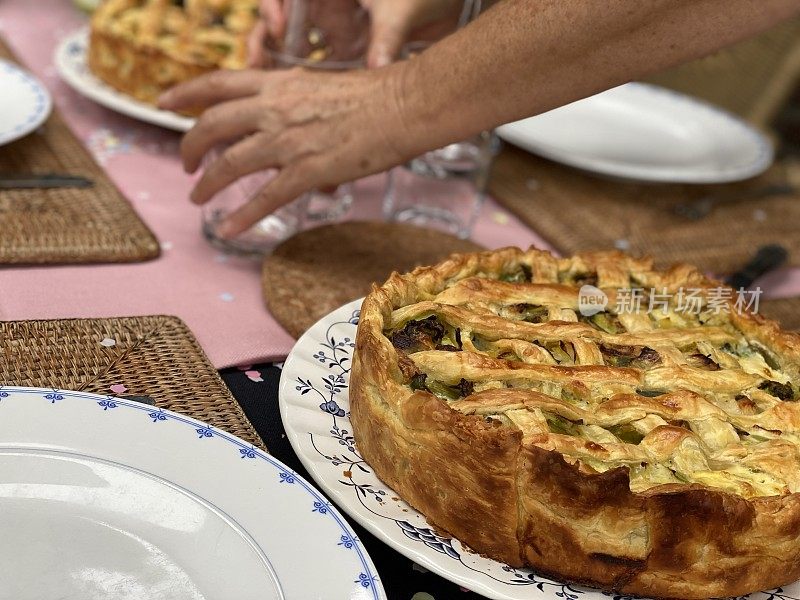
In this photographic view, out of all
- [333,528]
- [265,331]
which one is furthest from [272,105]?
[333,528]

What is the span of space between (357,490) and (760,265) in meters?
1.16

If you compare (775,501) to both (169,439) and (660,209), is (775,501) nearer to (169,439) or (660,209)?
(169,439)

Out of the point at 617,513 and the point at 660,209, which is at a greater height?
the point at 617,513

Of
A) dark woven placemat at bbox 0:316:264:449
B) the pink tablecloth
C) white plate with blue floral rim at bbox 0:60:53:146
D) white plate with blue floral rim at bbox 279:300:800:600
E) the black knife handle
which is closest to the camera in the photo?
white plate with blue floral rim at bbox 279:300:800:600

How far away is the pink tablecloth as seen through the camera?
1.42m

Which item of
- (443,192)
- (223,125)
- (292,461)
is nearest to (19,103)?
(223,125)

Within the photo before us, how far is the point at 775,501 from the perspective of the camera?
99 centimetres

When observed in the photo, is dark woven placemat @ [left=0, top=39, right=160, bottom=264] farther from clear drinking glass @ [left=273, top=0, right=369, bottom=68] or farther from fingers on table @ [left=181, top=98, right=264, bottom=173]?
clear drinking glass @ [left=273, top=0, right=369, bottom=68]

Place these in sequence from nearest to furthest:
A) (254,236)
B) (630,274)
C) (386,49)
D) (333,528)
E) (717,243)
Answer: (333,528) < (630,274) < (254,236) < (386,49) < (717,243)

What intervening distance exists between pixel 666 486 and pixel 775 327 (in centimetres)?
43

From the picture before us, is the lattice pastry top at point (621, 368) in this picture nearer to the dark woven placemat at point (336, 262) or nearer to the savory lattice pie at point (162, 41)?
the dark woven placemat at point (336, 262)

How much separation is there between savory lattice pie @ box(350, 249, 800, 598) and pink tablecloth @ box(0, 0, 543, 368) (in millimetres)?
322

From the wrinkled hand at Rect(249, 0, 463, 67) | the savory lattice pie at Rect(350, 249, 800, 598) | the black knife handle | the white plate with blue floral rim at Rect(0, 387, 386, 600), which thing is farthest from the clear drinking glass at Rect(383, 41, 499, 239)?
the white plate with blue floral rim at Rect(0, 387, 386, 600)

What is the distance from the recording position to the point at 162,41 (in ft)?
6.69
